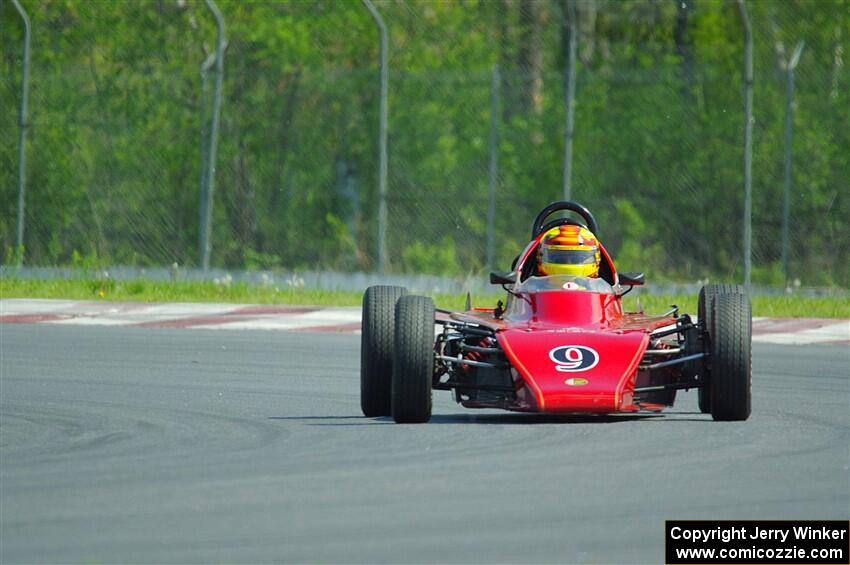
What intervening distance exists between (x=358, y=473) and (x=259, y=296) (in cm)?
1201

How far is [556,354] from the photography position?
32.8ft

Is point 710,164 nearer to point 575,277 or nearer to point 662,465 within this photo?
point 575,277

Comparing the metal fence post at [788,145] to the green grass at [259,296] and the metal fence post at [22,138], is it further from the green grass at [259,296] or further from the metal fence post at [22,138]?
the metal fence post at [22,138]

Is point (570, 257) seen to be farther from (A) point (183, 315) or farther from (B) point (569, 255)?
(A) point (183, 315)

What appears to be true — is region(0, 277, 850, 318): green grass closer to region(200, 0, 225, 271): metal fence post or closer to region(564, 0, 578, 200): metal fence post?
region(200, 0, 225, 271): metal fence post

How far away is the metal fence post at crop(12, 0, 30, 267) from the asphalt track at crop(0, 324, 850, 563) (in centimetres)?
955

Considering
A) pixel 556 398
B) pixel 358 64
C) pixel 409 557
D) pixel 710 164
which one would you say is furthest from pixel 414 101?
pixel 409 557

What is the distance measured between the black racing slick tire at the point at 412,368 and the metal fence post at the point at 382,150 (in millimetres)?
10812

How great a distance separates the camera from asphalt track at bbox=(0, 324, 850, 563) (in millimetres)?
6797

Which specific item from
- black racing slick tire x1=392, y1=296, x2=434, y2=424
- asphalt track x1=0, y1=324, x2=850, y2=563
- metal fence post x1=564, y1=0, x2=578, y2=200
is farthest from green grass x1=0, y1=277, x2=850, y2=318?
black racing slick tire x1=392, y1=296, x2=434, y2=424

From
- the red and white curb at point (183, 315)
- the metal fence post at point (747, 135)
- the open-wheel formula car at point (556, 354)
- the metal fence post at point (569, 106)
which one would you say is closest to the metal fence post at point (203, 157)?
the red and white curb at point (183, 315)

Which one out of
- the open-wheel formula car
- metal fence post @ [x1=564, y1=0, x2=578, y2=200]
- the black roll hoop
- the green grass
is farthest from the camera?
metal fence post @ [x1=564, y1=0, x2=578, y2=200]

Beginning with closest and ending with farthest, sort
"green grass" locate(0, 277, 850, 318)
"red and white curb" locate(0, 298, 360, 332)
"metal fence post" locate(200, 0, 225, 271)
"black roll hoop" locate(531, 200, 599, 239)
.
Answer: "black roll hoop" locate(531, 200, 599, 239), "red and white curb" locate(0, 298, 360, 332), "green grass" locate(0, 277, 850, 318), "metal fence post" locate(200, 0, 225, 271)

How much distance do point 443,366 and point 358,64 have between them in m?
11.8
